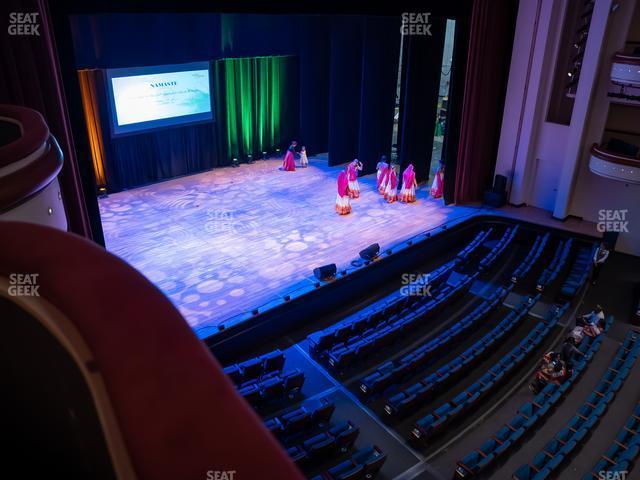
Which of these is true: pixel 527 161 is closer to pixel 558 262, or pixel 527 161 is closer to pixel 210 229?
pixel 558 262

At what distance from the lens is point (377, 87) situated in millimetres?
15367

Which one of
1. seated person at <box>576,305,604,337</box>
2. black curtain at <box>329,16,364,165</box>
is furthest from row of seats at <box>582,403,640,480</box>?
black curtain at <box>329,16,364,165</box>

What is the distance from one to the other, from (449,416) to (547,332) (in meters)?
3.03

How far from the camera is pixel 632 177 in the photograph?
37.7 feet

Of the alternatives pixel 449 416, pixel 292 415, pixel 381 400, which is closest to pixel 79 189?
pixel 292 415

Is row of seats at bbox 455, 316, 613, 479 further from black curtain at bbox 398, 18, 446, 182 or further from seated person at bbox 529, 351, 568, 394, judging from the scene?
black curtain at bbox 398, 18, 446, 182

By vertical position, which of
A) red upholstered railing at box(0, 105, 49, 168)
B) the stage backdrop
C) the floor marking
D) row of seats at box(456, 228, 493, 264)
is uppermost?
red upholstered railing at box(0, 105, 49, 168)

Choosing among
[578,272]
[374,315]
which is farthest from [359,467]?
[578,272]

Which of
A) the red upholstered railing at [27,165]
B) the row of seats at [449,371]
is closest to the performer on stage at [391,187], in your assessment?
the row of seats at [449,371]

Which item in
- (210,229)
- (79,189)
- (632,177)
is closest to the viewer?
(79,189)

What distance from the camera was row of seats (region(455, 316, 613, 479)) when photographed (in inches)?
247

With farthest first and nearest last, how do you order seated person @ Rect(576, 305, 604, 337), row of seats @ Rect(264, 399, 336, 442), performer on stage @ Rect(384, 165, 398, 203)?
performer on stage @ Rect(384, 165, 398, 203), seated person @ Rect(576, 305, 604, 337), row of seats @ Rect(264, 399, 336, 442)

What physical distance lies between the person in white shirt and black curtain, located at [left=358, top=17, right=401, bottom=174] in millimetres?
7321

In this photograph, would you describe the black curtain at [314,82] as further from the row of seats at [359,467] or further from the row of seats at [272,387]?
the row of seats at [359,467]
